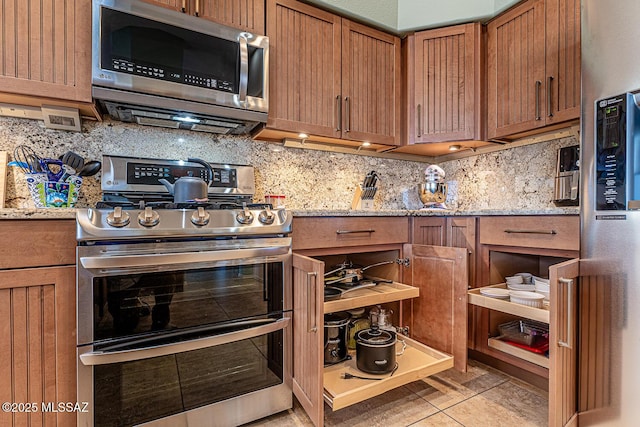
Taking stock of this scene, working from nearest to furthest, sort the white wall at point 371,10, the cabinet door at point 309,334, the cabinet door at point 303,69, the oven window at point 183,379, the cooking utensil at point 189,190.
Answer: the oven window at point 183,379, the cabinet door at point 309,334, the cooking utensil at point 189,190, the cabinet door at point 303,69, the white wall at point 371,10

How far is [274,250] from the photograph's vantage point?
1373mm

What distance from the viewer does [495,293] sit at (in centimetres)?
158

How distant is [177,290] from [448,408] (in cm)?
130

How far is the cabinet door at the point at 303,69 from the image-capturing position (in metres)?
1.72

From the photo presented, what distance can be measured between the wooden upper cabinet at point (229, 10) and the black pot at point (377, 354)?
1.67 metres

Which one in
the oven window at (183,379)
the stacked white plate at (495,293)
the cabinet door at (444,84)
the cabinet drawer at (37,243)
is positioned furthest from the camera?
the cabinet door at (444,84)

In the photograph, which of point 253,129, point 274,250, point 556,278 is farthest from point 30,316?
point 556,278

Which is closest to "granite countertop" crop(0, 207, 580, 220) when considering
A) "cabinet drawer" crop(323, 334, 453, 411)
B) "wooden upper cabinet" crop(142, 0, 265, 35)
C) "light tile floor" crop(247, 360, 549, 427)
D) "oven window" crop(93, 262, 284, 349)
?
"oven window" crop(93, 262, 284, 349)

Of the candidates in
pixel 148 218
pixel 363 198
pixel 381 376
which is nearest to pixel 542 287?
pixel 381 376

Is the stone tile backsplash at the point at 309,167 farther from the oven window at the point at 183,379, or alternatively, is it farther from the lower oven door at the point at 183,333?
the oven window at the point at 183,379

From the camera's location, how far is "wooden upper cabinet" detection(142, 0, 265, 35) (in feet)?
4.83

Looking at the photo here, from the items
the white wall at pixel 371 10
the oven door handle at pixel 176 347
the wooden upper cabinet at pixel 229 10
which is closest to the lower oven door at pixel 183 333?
the oven door handle at pixel 176 347

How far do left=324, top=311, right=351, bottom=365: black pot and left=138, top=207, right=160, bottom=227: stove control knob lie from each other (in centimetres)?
97

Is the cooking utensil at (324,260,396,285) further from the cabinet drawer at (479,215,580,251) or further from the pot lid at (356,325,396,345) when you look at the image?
the cabinet drawer at (479,215,580,251)
